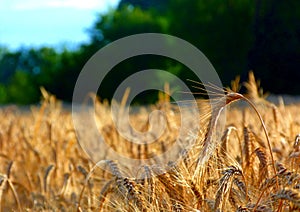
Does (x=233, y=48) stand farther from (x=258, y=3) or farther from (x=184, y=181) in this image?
(x=184, y=181)

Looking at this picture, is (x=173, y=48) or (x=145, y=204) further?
(x=173, y=48)

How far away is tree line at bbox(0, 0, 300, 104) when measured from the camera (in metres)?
16.3

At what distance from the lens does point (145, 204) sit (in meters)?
1.61

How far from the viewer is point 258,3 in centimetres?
1748

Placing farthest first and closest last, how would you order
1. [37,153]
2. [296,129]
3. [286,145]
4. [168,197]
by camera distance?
[37,153] → [296,129] → [286,145] → [168,197]

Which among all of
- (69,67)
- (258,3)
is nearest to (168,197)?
(258,3)

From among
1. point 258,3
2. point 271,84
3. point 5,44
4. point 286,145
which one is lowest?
point 286,145

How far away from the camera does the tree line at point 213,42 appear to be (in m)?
16.3

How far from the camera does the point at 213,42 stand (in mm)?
18047

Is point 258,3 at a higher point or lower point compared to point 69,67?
higher

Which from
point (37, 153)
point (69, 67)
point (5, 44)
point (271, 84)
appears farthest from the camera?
point (5, 44)

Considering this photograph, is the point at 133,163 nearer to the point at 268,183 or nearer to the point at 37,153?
the point at 37,153

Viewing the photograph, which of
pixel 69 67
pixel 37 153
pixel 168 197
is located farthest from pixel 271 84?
pixel 168 197

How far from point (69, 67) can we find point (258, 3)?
22.0 feet
